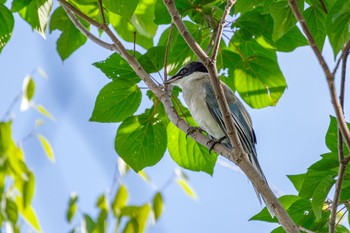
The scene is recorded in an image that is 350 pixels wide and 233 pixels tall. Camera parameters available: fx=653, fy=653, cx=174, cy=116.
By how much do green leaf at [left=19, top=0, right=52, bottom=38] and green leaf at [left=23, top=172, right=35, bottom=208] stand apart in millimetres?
749

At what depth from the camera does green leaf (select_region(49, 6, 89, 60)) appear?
3.14 m

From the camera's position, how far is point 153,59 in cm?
285

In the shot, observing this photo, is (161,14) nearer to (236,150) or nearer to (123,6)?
(123,6)

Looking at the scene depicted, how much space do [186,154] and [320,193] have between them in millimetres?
913

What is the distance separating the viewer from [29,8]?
9.76 feet

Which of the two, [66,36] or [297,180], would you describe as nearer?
[297,180]

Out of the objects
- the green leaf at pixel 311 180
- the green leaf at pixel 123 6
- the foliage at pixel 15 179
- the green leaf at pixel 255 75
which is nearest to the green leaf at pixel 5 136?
the foliage at pixel 15 179

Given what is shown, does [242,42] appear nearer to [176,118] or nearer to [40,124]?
[176,118]

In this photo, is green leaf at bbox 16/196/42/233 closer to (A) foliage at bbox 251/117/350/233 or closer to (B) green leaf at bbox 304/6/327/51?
(A) foliage at bbox 251/117/350/233

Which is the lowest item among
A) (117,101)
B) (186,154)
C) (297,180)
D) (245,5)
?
(297,180)

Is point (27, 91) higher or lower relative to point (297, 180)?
higher

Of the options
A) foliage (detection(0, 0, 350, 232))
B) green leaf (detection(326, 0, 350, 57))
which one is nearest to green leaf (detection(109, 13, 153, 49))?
Answer: foliage (detection(0, 0, 350, 232))

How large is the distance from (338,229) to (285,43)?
94 centimetres

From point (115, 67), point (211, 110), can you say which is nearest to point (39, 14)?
point (115, 67)
